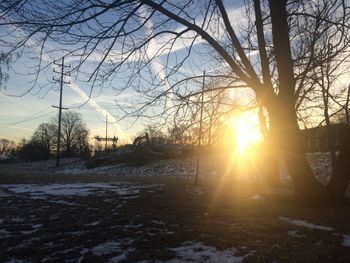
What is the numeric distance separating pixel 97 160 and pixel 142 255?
35.1m

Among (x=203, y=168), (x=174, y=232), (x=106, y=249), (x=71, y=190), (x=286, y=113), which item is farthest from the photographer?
(x=203, y=168)

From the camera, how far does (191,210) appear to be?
31.8ft

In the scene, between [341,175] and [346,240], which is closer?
[346,240]

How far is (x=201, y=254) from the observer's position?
5555 millimetres

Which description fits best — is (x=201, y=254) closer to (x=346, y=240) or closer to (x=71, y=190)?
(x=346, y=240)

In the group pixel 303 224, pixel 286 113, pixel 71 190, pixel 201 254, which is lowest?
pixel 201 254

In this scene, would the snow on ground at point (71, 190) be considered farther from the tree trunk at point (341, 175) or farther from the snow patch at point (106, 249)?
the snow patch at point (106, 249)

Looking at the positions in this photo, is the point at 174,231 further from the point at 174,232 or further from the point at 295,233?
the point at 295,233

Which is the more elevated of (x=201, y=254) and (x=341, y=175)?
(x=341, y=175)

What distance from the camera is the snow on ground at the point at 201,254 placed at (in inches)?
208

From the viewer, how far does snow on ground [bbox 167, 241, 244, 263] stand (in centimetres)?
529

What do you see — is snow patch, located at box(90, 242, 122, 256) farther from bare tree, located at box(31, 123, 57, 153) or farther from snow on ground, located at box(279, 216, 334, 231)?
bare tree, located at box(31, 123, 57, 153)

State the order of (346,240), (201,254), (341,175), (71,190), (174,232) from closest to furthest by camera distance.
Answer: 1. (201,254)
2. (346,240)
3. (174,232)
4. (341,175)
5. (71,190)

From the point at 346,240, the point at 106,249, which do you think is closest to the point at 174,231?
the point at 106,249
